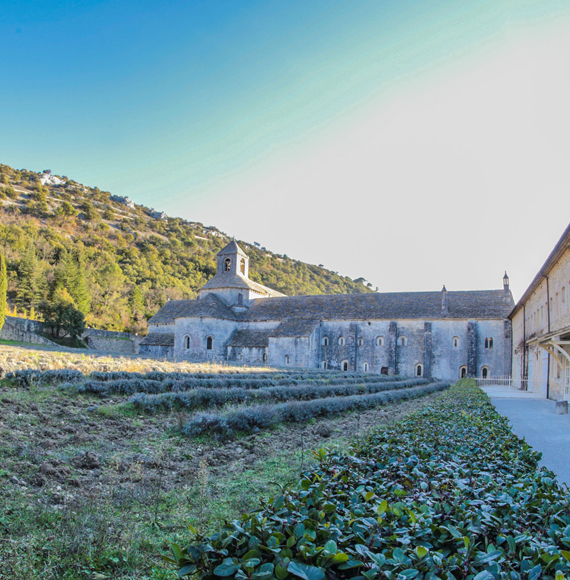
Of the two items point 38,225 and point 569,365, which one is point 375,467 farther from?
point 38,225

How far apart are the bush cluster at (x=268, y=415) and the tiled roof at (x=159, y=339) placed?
33.2 meters

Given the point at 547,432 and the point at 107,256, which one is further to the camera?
the point at 107,256

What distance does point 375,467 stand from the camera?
448 cm

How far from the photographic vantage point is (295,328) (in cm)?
4291

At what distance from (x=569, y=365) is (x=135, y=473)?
17.7 metres

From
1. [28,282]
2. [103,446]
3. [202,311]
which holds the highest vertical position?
[28,282]

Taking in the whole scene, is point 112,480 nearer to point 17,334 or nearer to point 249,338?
point 249,338

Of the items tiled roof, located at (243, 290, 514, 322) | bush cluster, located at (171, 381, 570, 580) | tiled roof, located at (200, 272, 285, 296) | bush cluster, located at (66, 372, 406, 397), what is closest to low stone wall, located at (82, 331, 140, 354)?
tiled roof, located at (200, 272, 285, 296)

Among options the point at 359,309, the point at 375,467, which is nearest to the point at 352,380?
the point at 359,309

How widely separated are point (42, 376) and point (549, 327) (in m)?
22.4

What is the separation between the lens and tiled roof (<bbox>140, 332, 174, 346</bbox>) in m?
48.2

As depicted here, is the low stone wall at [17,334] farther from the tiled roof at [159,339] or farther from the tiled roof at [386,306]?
the tiled roof at [386,306]

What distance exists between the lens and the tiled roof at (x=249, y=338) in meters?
44.2

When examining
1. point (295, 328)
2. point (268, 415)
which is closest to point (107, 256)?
point (295, 328)
